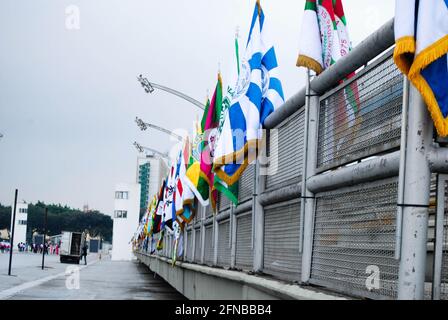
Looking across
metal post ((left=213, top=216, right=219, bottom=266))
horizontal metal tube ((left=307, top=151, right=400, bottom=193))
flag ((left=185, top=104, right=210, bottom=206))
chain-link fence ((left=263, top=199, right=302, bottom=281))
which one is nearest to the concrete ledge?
chain-link fence ((left=263, top=199, right=302, bottom=281))

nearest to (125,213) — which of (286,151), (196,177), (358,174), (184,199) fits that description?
(184,199)

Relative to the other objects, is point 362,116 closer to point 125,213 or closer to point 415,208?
point 415,208

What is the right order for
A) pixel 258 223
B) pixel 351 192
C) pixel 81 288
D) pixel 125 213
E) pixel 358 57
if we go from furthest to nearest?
1. pixel 125 213
2. pixel 81 288
3. pixel 258 223
4. pixel 351 192
5. pixel 358 57

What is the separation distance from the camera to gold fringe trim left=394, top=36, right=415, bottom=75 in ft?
11.6

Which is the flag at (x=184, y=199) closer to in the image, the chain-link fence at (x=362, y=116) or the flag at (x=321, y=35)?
the flag at (x=321, y=35)

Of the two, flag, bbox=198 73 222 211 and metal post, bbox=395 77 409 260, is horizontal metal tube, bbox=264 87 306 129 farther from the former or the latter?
flag, bbox=198 73 222 211

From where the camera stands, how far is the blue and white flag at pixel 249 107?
7984 millimetres

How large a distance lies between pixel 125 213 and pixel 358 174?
346ft

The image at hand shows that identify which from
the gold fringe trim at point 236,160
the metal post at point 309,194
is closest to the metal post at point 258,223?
the gold fringe trim at point 236,160

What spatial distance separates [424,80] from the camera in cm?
352

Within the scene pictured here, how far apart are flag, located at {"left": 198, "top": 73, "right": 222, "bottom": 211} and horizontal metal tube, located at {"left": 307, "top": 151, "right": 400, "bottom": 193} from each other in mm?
5561

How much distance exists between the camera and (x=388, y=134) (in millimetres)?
4199

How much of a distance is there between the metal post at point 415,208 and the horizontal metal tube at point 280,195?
97.5 inches
